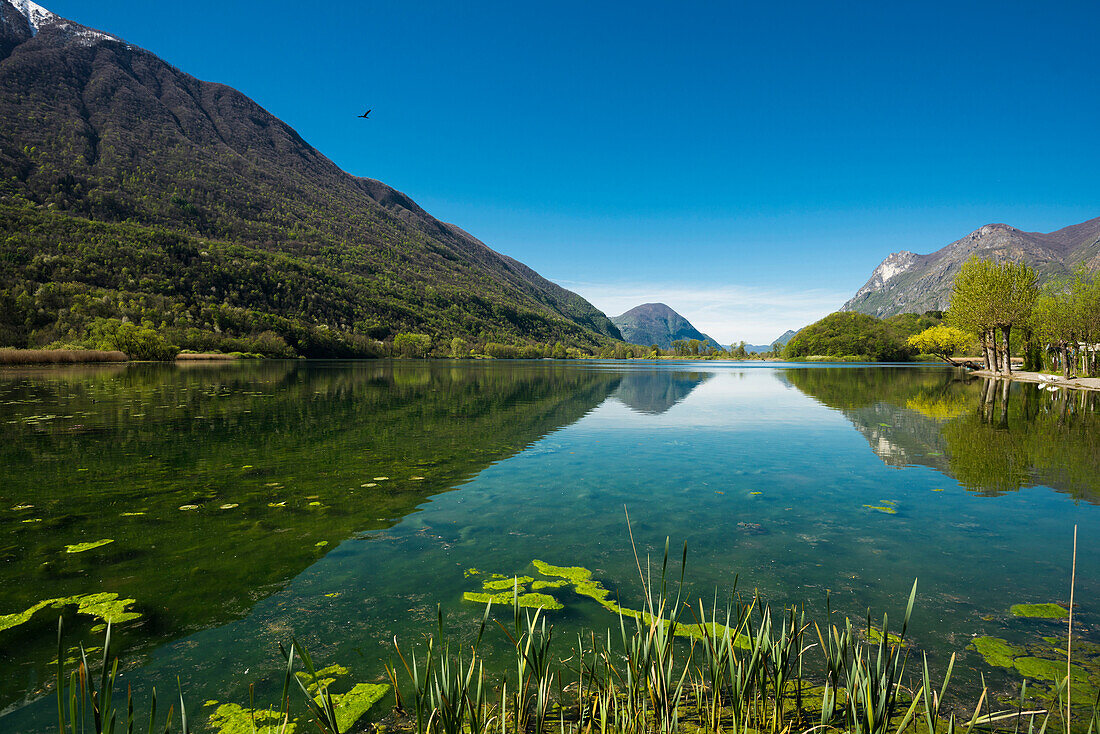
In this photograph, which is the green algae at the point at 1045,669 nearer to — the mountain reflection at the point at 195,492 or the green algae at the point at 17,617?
the mountain reflection at the point at 195,492

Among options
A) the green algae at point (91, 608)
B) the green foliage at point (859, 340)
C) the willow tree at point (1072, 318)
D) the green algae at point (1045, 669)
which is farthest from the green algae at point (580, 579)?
the green foliage at point (859, 340)

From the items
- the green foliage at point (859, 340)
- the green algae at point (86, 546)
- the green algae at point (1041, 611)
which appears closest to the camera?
the green algae at point (1041, 611)

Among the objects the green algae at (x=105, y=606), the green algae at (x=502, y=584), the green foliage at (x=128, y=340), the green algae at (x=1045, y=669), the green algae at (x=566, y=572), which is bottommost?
the green algae at (x=566, y=572)

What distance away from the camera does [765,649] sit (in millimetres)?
3643

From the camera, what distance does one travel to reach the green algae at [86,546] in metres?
7.46

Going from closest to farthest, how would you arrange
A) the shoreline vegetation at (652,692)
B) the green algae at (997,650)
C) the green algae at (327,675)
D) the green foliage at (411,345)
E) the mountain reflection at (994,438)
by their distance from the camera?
the shoreline vegetation at (652,692), the green algae at (327,675), the green algae at (997,650), the mountain reflection at (994,438), the green foliage at (411,345)

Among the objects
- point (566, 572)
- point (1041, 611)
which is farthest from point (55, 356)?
point (1041, 611)

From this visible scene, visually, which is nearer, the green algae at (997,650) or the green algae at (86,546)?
the green algae at (997,650)

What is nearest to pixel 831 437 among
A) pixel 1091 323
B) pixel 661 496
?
pixel 661 496

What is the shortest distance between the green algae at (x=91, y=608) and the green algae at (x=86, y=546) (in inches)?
74.2

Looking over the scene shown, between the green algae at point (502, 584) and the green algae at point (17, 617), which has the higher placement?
the green algae at point (17, 617)

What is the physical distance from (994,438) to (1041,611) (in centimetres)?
1599

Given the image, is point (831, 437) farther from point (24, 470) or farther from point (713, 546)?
point (24, 470)

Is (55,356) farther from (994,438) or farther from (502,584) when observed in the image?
(994,438)
